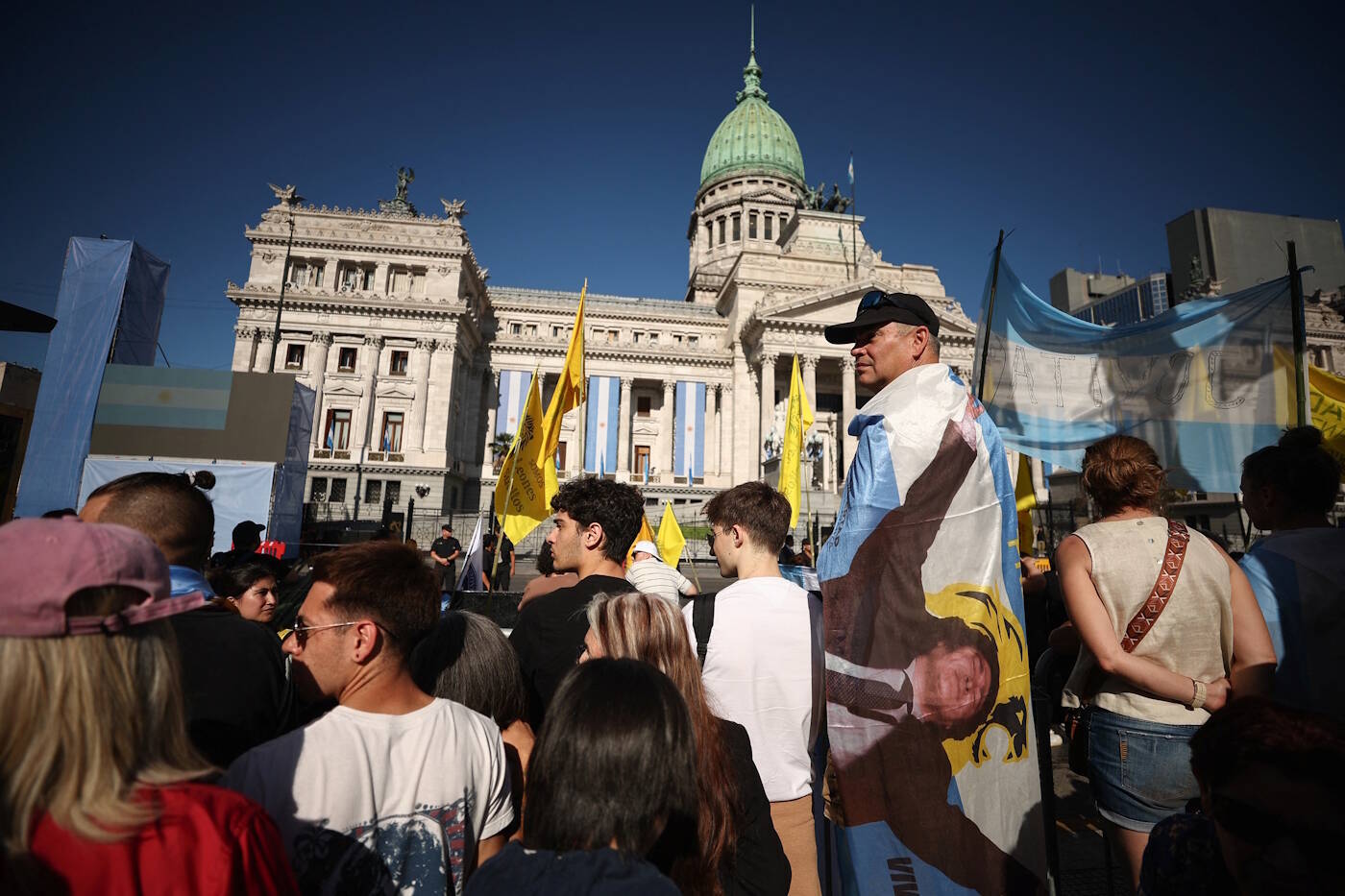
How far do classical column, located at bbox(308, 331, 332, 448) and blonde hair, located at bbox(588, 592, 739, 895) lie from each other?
1445 inches

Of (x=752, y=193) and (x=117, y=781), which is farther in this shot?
(x=752, y=193)

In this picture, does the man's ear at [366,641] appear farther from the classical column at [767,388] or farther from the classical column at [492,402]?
the classical column at [492,402]

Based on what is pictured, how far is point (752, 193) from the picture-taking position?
191 feet

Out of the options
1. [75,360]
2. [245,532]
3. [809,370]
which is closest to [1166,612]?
[245,532]

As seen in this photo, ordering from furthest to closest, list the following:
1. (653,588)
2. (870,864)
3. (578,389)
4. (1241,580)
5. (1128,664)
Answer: (578,389)
(653,588)
(1241,580)
(1128,664)
(870,864)

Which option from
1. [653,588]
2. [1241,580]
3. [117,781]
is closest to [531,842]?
[117,781]

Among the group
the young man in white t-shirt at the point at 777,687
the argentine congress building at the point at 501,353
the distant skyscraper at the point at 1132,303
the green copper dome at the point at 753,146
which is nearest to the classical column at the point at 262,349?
the argentine congress building at the point at 501,353

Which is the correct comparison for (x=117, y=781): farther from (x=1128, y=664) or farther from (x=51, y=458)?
Answer: (x=51, y=458)

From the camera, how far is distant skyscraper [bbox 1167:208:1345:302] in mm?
59062

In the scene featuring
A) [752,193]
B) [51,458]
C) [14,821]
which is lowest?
[14,821]

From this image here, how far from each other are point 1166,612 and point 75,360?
19197 mm

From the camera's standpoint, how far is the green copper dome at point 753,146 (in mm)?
60438

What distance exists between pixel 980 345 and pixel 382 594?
4.70 meters

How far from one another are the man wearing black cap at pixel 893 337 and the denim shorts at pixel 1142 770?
1650 mm
